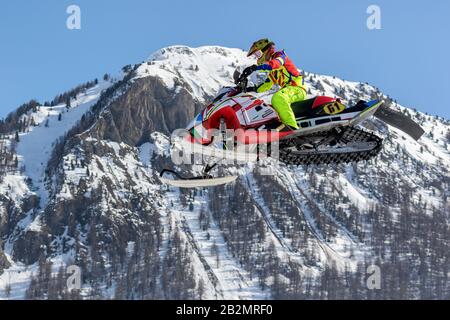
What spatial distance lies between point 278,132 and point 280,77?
2.75m

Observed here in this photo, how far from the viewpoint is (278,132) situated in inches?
1464

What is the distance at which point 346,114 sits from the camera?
3981 centimetres

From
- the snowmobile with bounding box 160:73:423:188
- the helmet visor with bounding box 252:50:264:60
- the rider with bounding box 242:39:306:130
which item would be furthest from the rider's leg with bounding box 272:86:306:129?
the helmet visor with bounding box 252:50:264:60

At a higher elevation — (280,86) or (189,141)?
(280,86)

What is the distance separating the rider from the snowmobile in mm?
375

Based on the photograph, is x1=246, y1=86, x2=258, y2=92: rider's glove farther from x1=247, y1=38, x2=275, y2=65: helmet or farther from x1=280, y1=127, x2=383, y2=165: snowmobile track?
x1=280, y1=127, x2=383, y2=165: snowmobile track

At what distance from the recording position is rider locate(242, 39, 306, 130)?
123ft

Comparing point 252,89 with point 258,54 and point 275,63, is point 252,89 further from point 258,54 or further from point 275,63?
point 275,63

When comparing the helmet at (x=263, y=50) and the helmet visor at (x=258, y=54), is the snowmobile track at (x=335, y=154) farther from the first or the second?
the helmet visor at (x=258, y=54)
